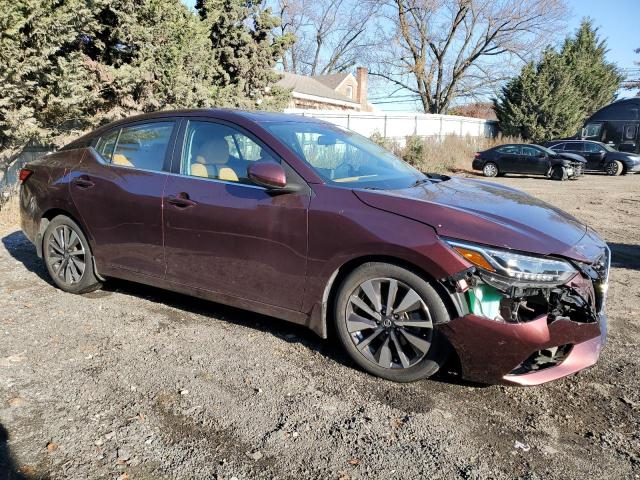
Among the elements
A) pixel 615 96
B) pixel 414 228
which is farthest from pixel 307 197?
pixel 615 96

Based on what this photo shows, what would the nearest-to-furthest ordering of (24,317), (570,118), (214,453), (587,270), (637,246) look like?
(214,453), (587,270), (24,317), (637,246), (570,118)

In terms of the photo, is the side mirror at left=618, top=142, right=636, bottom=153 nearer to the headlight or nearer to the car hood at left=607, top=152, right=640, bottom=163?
the car hood at left=607, top=152, right=640, bottom=163

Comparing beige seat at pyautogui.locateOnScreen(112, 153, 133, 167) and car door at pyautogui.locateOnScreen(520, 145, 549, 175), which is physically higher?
beige seat at pyautogui.locateOnScreen(112, 153, 133, 167)

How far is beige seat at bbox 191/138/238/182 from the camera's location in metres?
3.94

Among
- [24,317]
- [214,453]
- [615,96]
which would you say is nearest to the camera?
[214,453]

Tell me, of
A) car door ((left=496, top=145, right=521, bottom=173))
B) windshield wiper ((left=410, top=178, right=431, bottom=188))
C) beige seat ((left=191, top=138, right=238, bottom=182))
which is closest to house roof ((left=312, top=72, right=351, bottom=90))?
car door ((left=496, top=145, right=521, bottom=173))

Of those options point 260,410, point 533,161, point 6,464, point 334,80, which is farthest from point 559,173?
point 334,80

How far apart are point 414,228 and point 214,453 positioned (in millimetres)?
1656

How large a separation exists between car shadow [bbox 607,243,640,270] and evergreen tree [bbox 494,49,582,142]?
27746 millimetres

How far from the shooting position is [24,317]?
14.4ft

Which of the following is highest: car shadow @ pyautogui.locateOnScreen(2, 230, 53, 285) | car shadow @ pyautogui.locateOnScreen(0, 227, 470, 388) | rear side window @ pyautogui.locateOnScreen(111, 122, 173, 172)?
rear side window @ pyautogui.locateOnScreen(111, 122, 173, 172)

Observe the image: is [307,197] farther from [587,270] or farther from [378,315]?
[587,270]

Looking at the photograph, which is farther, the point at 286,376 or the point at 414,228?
the point at 286,376

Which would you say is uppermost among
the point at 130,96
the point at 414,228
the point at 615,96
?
the point at 615,96
